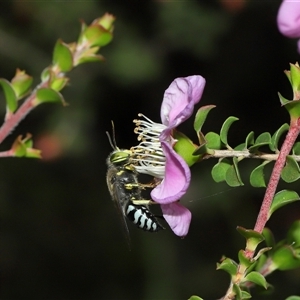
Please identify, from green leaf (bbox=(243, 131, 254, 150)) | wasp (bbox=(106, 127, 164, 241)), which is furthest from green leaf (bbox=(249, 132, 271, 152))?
wasp (bbox=(106, 127, 164, 241))

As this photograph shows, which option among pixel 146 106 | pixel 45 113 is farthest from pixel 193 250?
pixel 45 113

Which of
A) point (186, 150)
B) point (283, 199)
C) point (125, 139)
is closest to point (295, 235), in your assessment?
point (283, 199)

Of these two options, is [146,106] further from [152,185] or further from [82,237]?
[152,185]

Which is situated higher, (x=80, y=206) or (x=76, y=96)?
(x=76, y=96)

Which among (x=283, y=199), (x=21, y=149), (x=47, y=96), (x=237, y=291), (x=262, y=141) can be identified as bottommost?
(x=237, y=291)

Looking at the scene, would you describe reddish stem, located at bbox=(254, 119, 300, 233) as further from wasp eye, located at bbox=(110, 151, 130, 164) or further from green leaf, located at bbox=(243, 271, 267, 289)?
wasp eye, located at bbox=(110, 151, 130, 164)

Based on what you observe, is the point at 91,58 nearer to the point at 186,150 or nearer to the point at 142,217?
the point at 142,217
